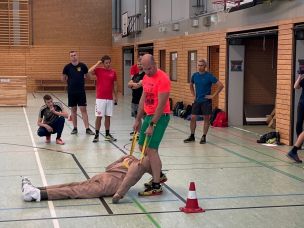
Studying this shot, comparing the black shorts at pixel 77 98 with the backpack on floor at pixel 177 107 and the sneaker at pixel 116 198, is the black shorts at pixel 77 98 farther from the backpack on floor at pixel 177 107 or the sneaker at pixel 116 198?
the sneaker at pixel 116 198

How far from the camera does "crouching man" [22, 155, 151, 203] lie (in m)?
6.66

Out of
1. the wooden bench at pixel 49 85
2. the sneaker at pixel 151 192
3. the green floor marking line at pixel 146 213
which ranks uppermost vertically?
the wooden bench at pixel 49 85

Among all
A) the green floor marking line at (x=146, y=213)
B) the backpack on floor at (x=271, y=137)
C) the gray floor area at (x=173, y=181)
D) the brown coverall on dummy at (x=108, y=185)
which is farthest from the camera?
the backpack on floor at (x=271, y=137)

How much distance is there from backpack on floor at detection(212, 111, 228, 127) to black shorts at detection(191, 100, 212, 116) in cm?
330

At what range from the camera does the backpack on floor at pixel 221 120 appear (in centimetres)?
1497

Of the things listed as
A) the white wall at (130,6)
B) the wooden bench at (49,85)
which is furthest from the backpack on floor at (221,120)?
the wooden bench at (49,85)

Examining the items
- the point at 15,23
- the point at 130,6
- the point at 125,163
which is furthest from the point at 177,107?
the point at 15,23

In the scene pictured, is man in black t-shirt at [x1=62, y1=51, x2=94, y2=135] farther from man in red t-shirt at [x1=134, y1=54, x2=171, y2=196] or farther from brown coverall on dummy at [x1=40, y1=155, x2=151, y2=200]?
brown coverall on dummy at [x1=40, y1=155, x2=151, y2=200]

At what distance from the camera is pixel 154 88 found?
697 cm

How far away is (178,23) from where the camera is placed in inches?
757

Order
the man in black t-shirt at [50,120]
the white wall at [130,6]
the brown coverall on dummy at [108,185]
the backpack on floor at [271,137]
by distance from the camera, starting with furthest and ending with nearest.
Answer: the white wall at [130,6], the backpack on floor at [271,137], the man in black t-shirt at [50,120], the brown coverall on dummy at [108,185]

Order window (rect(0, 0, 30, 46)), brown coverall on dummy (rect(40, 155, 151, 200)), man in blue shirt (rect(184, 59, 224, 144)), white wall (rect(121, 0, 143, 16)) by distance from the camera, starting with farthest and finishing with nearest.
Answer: window (rect(0, 0, 30, 46)), white wall (rect(121, 0, 143, 16)), man in blue shirt (rect(184, 59, 224, 144)), brown coverall on dummy (rect(40, 155, 151, 200))

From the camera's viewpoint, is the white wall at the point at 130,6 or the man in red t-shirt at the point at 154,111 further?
the white wall at the point at 130,6

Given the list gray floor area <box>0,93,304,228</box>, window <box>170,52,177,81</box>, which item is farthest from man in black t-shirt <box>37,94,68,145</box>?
window <box>170,52,177,81</box>
